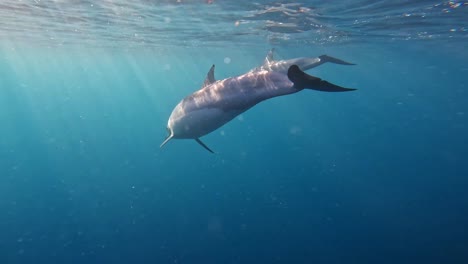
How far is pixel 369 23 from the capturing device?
19156 mm

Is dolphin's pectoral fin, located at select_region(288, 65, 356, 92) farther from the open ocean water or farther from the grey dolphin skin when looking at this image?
the open ocean water

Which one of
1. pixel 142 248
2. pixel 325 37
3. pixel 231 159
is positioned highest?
pixel 325 37

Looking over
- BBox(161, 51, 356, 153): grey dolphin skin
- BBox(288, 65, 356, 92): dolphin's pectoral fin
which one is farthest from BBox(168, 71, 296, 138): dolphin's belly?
BBox(288, 65, 356, 92): dolphin's pectoral fin

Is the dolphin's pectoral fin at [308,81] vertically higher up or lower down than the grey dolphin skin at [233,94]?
higher up

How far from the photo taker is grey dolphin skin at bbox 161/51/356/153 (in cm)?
448

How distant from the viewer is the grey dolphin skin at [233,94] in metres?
4.48

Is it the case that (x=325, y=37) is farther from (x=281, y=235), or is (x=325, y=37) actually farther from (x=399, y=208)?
(x=281, y=235)

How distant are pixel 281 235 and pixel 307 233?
1459mm

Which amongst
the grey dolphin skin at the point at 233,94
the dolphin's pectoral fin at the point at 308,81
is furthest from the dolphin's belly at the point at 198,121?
the dolphin's pectoral fin at the point at 308,81

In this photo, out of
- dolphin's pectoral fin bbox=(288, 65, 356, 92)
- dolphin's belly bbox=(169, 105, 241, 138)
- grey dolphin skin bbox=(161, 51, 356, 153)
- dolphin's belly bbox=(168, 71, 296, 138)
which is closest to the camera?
dolphin's pectoral fin bbox=(288, 65, 356, 92)

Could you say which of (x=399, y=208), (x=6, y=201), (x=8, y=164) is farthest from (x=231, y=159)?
(x=8, y=164)

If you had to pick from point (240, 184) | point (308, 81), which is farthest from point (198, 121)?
point (240, 184)

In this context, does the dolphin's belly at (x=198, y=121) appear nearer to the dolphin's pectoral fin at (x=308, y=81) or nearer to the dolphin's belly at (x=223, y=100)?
the dolphin's belly at (x=223, y=100)

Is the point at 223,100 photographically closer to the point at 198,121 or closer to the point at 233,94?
the point at 233,94
